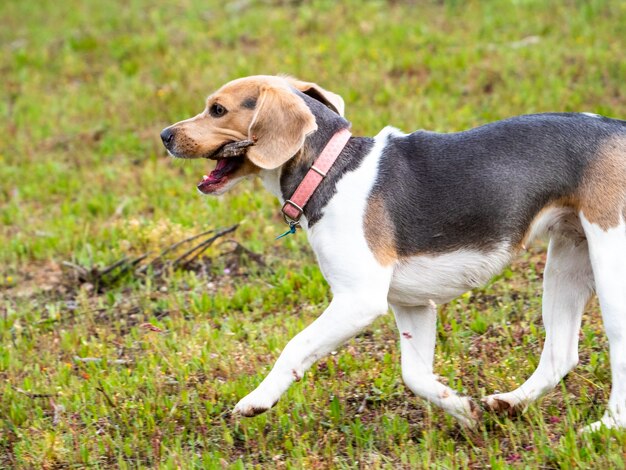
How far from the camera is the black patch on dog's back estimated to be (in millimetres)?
5031

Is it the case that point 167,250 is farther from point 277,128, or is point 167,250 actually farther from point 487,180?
point 487,180

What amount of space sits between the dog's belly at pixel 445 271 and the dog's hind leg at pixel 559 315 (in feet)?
1.29

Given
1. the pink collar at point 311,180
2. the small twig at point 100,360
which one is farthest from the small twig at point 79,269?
the pink collar at point 311,180

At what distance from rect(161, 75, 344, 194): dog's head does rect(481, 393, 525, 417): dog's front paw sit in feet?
5.53

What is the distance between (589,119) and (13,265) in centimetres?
532

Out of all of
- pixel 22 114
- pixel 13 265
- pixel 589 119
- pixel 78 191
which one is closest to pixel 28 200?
pixel 78 191

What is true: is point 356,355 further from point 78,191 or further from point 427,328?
point 78,191

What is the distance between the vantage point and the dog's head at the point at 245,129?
5.00 meters

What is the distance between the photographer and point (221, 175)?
530cm

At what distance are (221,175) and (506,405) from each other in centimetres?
192

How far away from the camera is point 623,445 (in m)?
4.71

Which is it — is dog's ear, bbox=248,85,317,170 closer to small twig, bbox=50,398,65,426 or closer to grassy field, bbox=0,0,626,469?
grassy field, bbox=0,0,626,469

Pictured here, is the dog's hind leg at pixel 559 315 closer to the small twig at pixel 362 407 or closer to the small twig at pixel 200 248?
the small twig at pixel 362 407

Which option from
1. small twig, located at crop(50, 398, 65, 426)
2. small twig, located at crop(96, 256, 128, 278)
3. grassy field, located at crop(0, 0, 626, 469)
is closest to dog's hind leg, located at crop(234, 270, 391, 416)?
grassy field, located at crop(0, 0, 626, 469)
